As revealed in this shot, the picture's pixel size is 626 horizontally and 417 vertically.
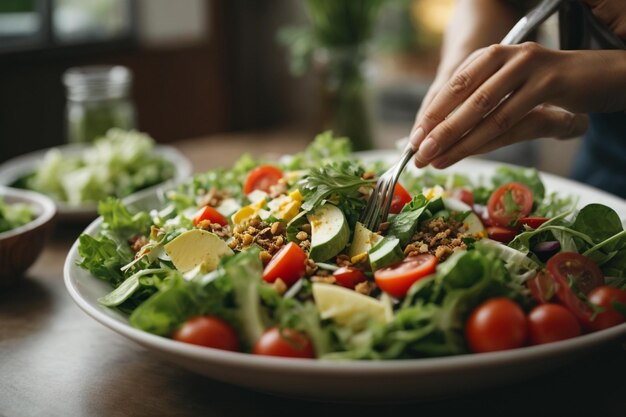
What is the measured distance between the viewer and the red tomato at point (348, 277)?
1295 millimetres

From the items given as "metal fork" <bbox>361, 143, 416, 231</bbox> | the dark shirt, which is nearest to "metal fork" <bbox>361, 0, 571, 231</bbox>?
"metal fork" <bbox>361, 143, 416, 231</bbox>

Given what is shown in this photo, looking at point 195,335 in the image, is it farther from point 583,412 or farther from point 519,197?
point 519,197

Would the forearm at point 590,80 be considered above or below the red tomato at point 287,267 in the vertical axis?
above

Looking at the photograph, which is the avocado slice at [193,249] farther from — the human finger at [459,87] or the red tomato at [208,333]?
the human finger at [459,87]

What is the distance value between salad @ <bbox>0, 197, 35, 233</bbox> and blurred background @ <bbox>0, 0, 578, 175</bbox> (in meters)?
1.41

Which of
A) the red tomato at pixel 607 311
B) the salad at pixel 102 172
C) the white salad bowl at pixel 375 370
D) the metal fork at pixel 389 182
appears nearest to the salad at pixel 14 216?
the salad at pixel 102 172

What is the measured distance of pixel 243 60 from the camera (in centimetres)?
616

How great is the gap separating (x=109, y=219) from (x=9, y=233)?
0.24m

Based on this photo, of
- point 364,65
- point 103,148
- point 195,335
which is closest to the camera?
point 195,335

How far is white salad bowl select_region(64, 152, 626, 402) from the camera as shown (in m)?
1.00

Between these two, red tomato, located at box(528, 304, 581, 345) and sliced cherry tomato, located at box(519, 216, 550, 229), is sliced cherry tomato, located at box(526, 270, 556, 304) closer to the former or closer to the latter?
red tomato, located at box(528, 304, 581, 345)

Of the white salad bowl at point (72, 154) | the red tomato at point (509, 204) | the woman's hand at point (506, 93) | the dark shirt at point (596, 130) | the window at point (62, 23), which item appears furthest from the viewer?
the window at point (62, 23)

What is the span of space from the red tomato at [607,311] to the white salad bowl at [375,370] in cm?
5

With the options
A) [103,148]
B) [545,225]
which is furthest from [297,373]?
[103,148]
